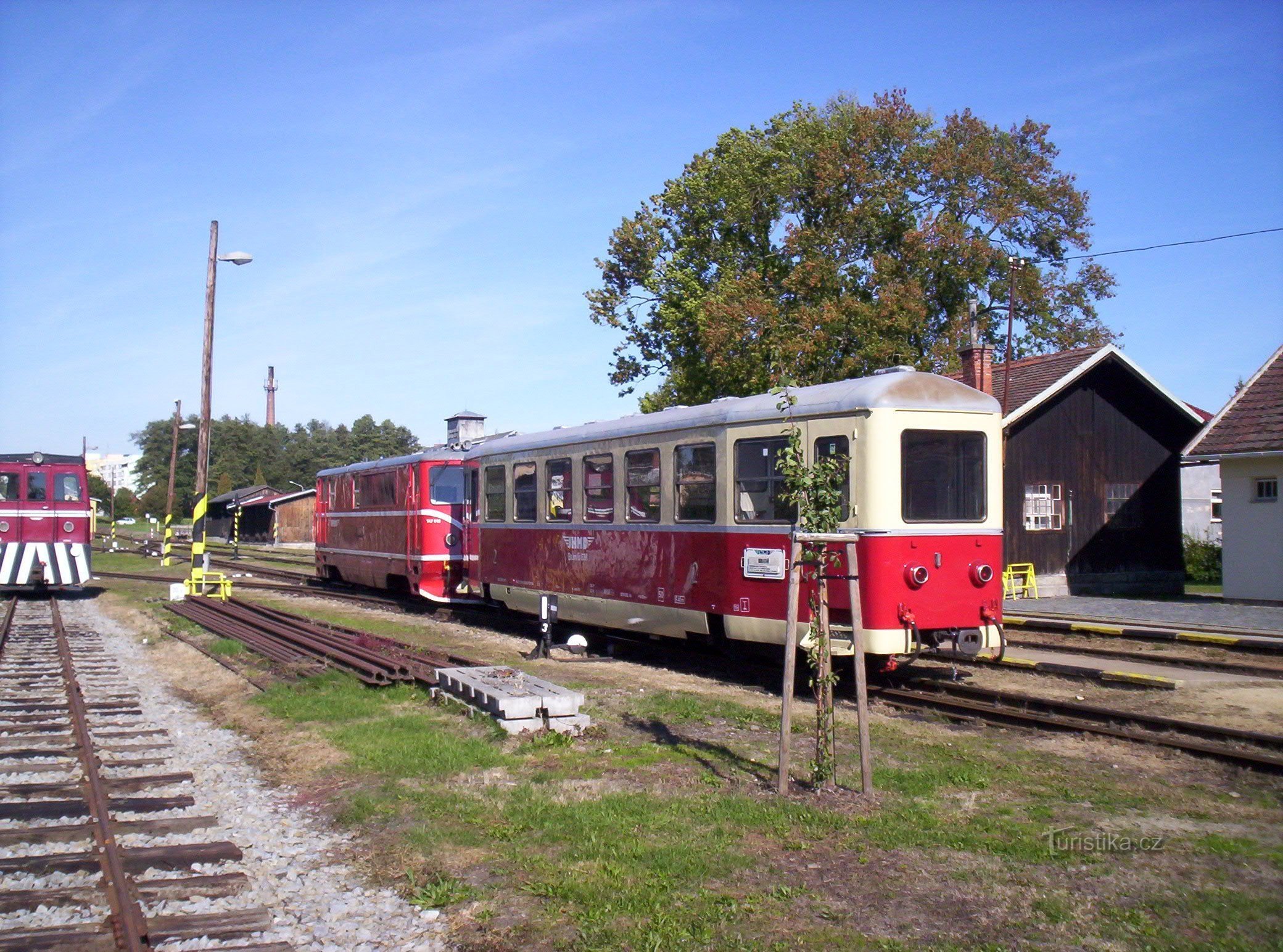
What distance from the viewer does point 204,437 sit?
82.1 ft

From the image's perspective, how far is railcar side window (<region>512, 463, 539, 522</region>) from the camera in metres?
15.6

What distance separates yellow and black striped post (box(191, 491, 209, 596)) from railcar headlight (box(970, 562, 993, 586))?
57.2 ft

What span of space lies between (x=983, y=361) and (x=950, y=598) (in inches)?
553

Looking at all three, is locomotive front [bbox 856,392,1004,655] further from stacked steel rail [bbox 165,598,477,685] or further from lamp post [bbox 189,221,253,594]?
lamp post [bbox 189,221,253,594]

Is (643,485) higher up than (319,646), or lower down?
higher up

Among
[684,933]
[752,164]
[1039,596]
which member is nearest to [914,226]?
[752,164]

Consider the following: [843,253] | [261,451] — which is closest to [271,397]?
[261,451]

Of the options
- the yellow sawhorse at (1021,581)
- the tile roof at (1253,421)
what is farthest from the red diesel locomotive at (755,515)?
the tile roof at (1253,421)

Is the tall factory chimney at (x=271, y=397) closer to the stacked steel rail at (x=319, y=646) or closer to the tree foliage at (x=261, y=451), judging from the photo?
the tree foliage at (x=261, y=451)

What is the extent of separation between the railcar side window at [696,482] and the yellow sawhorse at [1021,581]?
→ 13.4m

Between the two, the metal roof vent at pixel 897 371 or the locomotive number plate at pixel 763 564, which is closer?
the metal roof vent at pixel 897 371

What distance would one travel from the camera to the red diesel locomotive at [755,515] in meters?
9.96

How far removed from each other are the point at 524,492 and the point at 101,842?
1005 centimetres
